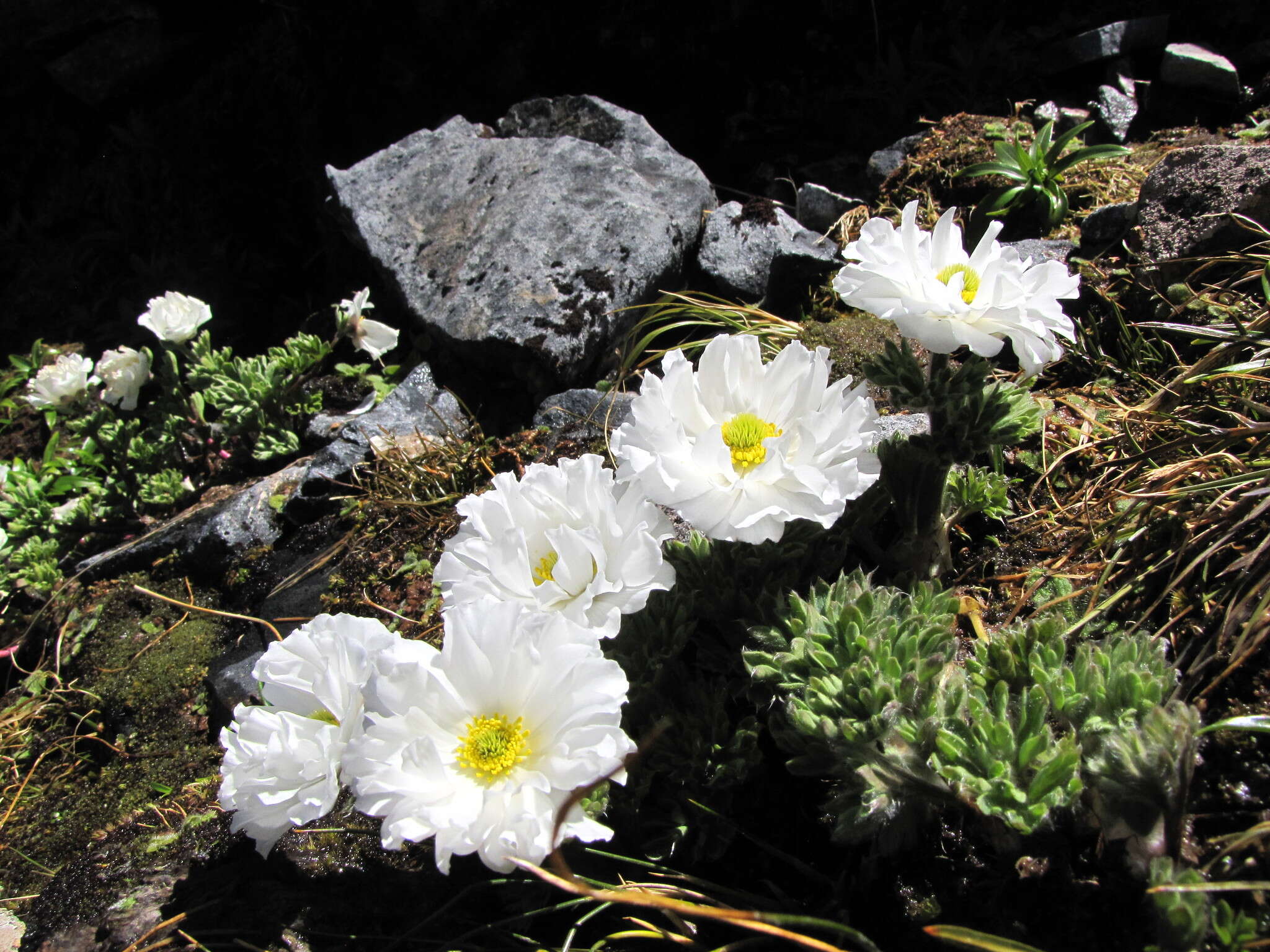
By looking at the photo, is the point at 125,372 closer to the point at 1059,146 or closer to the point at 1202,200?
the point at 1059,146

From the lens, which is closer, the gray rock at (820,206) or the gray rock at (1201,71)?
the gray rock at (1201,71)

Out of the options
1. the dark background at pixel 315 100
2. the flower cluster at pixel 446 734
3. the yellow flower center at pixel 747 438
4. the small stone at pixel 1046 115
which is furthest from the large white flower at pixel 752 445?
the small stone at pixel 1046 115

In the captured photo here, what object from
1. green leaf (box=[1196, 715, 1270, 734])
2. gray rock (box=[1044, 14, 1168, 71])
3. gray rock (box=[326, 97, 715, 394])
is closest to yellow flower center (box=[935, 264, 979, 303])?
green leaf (box=[1196, 715, 1270, 734])

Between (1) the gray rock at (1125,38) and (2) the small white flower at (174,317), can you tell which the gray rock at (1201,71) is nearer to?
(1) the gray rock at (1125,38)

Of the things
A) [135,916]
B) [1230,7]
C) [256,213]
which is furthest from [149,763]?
[1230,7]

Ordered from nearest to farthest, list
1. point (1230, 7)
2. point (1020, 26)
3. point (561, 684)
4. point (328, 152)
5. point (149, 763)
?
point (561, 684) < point (149, 763) < point (1230, 7) < point (1020, 26) < point (328, 152)

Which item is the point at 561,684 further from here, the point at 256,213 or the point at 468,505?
the point at 256,213

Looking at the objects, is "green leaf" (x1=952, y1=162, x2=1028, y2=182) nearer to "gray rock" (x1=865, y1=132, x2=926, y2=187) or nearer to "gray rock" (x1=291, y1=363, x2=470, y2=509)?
"gray rock" (x1=865, y1=132, x2=926, y2=187)
